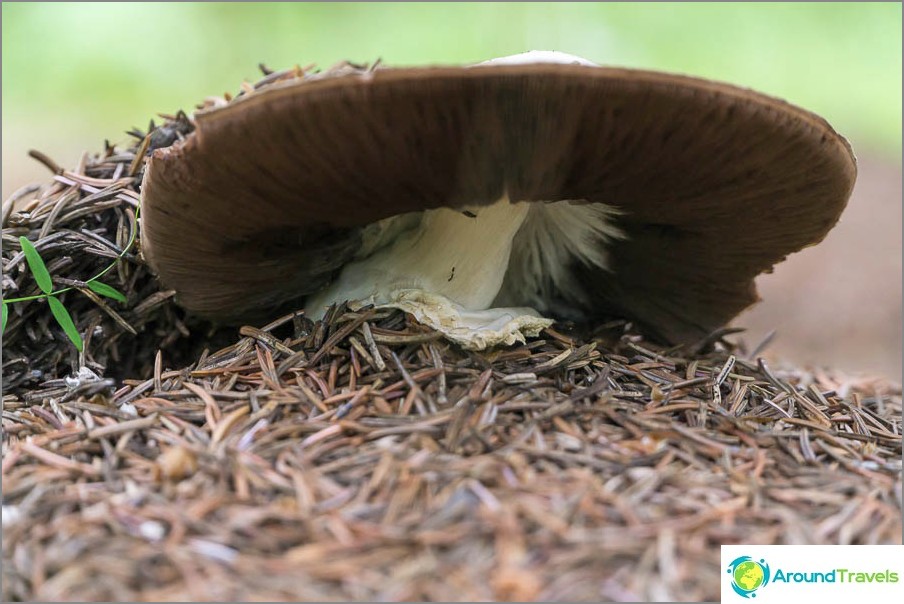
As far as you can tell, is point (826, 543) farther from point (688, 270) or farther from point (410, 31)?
point (410, 31)

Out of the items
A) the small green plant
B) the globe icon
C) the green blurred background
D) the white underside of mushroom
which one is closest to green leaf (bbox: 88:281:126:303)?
the small green plant

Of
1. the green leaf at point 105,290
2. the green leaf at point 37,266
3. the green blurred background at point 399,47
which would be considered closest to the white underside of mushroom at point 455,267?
the green leaf at point 105,290

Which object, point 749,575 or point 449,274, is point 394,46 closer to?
point 449,274

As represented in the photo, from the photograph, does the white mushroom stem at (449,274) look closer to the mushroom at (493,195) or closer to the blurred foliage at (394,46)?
the mushroom at (493,195)

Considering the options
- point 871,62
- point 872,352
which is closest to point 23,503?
point 872,352

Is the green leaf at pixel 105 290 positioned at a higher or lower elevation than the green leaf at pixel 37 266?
lower

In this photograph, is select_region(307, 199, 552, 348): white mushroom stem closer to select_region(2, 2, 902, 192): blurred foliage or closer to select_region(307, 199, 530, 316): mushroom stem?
select_region(307, 199, 530, 316): mushroom stem
